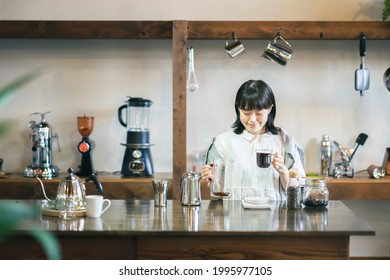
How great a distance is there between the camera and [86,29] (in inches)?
177

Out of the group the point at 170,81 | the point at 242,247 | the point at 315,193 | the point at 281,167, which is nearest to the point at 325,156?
the point at 170,81

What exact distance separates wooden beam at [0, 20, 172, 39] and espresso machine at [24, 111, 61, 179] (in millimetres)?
642

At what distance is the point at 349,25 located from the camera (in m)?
4.46

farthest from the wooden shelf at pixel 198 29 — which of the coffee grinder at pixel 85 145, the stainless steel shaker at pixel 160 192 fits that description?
the stainless steel shaker at pixel 160 192

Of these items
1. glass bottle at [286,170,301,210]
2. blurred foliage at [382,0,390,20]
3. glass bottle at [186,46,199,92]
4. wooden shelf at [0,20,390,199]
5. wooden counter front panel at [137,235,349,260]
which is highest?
blurred foliage at [382,0,390,20]

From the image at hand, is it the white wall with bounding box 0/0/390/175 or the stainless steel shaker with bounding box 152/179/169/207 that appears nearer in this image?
the stainless steel shaker with bounding box 152/179/169/207

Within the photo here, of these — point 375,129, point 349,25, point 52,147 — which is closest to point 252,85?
point 349,25

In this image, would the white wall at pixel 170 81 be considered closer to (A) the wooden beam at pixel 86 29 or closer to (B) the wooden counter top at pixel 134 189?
(A) the wooden beam at pixel 86 29

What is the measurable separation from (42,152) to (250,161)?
1.78 m

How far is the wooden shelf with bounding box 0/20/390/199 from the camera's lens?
4.39 meters

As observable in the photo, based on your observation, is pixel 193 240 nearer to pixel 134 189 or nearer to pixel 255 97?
pixel 255 97

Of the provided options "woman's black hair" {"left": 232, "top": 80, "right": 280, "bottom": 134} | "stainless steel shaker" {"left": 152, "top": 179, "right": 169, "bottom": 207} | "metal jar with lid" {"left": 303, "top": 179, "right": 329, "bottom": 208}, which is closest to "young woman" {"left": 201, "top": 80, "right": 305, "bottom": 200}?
"woman's black hair" {"left": 232, "top": 80, "right": 280, "bottom": 134}

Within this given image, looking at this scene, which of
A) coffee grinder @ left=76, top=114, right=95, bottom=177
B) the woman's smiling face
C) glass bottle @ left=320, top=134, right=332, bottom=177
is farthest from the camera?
glass bottle @ left=320, top=134, right=332, bottom=177

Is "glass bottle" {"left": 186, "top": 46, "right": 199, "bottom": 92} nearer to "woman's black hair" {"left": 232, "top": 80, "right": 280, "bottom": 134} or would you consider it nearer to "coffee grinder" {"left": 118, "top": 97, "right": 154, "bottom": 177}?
"coffee grinder" {"left": 118, "top": 97, "right": 154, "bottom": 177}
